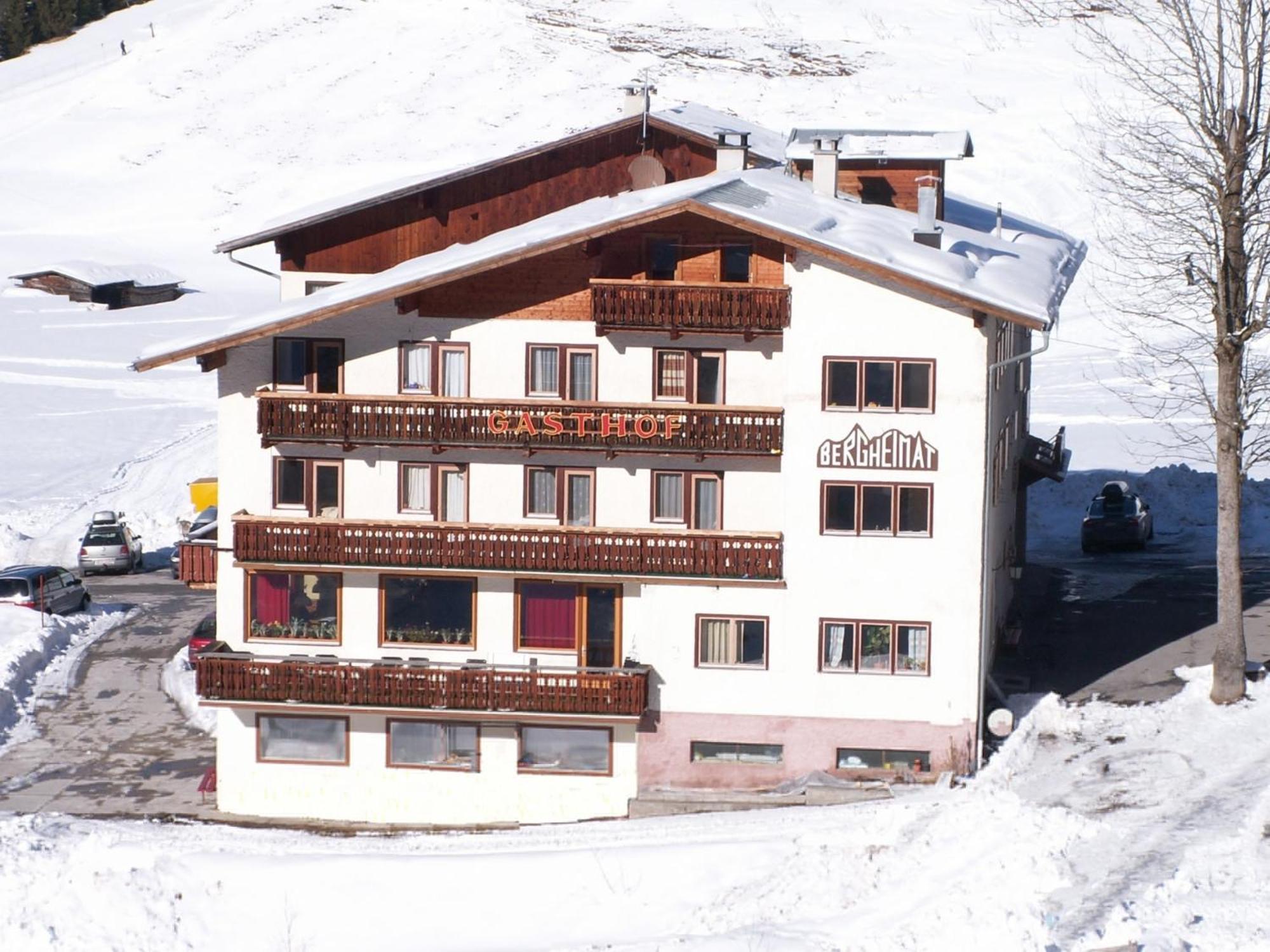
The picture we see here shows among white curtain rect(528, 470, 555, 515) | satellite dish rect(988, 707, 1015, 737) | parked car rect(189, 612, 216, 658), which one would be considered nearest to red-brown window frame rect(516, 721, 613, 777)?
white curtain rect(528, 470, 555, 515)

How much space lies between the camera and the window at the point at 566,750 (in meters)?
34.5

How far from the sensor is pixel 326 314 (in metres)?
34.0

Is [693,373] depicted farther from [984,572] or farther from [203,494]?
[203,494]

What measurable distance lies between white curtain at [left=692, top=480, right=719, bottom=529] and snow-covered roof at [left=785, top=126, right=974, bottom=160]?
1059 centimetres

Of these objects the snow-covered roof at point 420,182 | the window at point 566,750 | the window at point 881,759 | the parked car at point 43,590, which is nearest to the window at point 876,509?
the window at point 881,759

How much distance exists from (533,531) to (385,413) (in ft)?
11.6

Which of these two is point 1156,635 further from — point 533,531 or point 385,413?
point 385,413

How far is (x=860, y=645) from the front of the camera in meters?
33.7

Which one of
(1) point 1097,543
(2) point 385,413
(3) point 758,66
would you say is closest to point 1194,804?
(2) point 385,413

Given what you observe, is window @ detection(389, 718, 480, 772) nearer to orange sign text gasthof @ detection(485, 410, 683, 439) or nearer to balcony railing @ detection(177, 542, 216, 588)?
balcony railing @ detection(177, 542, 216, 588)

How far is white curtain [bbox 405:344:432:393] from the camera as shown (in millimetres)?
34875

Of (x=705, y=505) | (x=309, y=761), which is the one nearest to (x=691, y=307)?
(x=705, y=505)

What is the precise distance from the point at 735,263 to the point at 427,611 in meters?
8.82

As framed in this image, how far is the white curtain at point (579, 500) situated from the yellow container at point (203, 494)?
27.6 m
